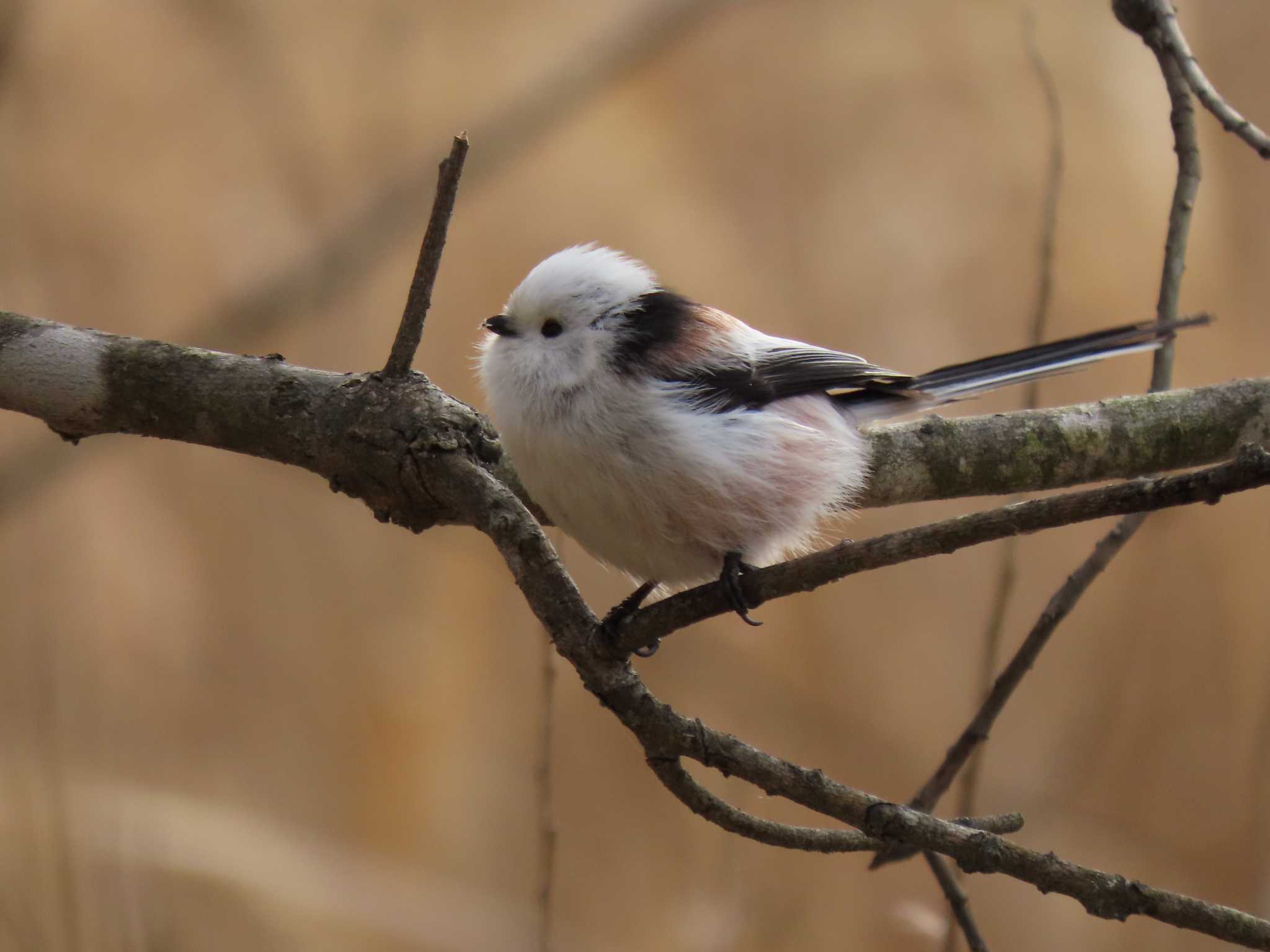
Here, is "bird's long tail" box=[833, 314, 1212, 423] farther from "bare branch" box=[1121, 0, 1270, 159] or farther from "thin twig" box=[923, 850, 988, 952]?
"thin twig" box=[923, 850, 988, 952]

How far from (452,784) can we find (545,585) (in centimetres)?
183

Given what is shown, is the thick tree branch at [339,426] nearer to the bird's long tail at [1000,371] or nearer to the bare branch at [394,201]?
the bird's long tail at [1000,371]

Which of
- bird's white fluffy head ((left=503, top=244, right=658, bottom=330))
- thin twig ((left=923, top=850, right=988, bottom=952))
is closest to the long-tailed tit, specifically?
bird's white fluffy head ((left=503, top=244, right=658, bottom=330))

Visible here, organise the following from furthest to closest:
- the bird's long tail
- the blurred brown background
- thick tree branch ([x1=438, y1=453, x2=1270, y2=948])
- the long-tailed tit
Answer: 1. the blurred brown background
2. the bird's long tail
3. the long-tailed tit
4. thick tree branch ([x1=438, y1=453, x2=1270, y2=948])

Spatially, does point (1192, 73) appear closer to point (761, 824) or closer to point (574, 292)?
point (574, 292)

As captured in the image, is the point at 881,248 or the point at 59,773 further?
A: the point at 881,248

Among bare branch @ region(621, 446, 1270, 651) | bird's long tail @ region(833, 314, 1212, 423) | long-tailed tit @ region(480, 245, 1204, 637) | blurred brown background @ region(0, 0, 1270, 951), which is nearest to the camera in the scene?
bare branch @ region(621, 446, 1270, 651)

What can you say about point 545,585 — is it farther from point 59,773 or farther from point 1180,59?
point 59,773

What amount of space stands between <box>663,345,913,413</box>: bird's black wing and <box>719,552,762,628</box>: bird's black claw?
20cm

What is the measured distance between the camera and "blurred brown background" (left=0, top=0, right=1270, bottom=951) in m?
2.68

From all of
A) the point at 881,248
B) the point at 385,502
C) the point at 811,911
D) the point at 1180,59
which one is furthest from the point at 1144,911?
the point at 881,248

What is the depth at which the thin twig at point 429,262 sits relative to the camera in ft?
3.77

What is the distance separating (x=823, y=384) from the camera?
60.2 inches

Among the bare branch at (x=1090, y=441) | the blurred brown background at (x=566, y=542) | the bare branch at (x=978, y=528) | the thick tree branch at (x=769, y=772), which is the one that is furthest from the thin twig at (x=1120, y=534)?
the blurred brown background at (x=566, y=542)
